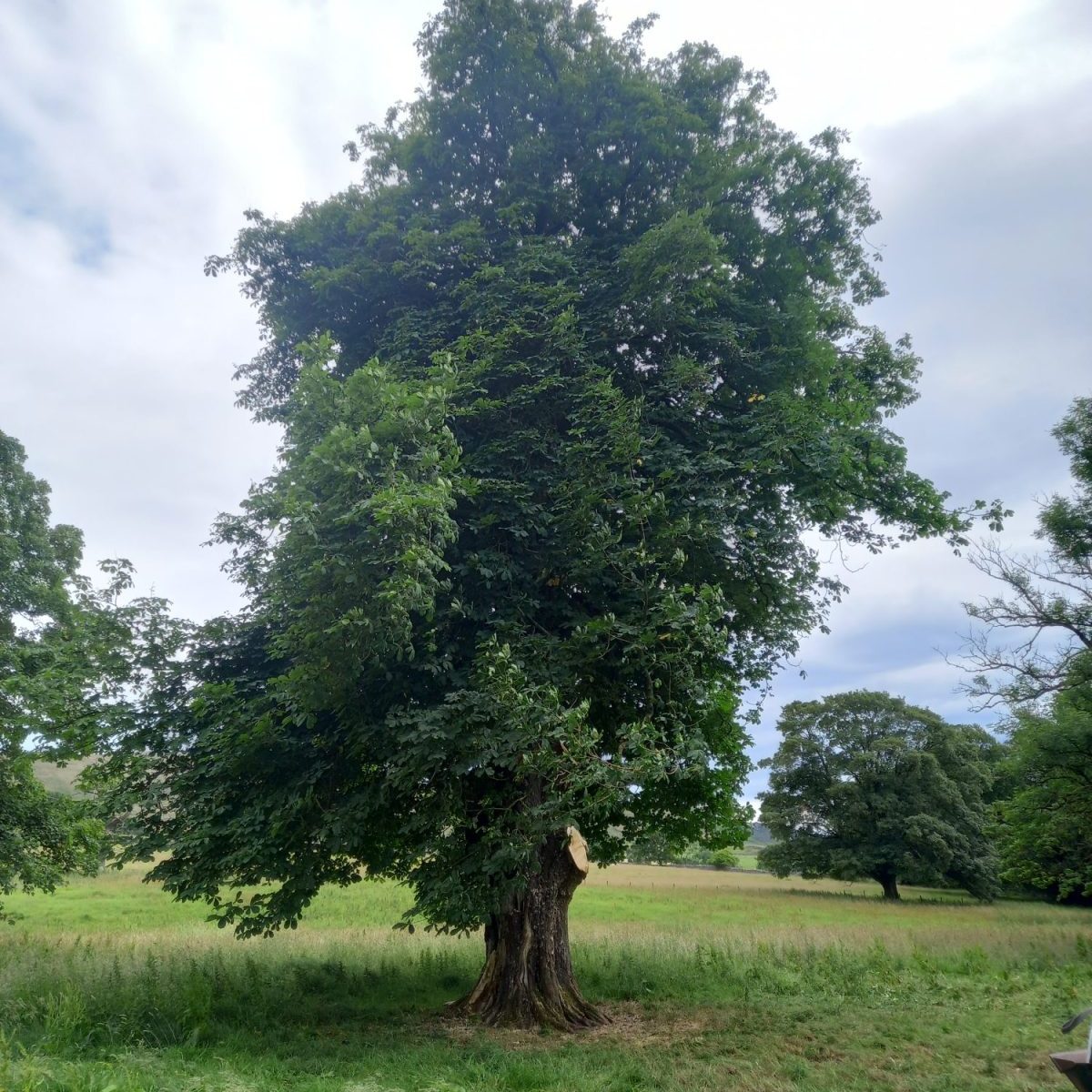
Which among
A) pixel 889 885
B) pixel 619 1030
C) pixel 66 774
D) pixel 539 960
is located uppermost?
pixel 66 774

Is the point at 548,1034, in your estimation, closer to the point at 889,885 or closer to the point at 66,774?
the point at 889,885

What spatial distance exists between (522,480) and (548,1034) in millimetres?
7182

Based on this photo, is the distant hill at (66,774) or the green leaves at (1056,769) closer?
→ the distant hill at (66,774)

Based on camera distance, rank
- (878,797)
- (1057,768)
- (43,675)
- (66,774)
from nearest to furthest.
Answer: (43,675) → (1057,768) → (878,797) → (66,774)

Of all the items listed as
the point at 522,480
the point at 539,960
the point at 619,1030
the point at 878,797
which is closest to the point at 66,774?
the point at 878,797

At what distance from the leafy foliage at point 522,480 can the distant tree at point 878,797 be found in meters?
31.3

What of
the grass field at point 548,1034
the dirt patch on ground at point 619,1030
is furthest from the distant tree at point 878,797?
the dirt patch on ground at point 619,1030

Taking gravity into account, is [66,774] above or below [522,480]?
below

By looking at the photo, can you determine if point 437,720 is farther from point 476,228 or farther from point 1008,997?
point 1008,997

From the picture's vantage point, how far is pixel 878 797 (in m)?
41.1

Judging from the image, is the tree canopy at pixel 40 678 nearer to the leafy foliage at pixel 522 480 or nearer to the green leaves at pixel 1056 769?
the leafy foliage at pixel 522 480

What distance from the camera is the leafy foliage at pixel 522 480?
8.52 meters

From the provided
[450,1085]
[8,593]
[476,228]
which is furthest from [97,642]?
[8,593]

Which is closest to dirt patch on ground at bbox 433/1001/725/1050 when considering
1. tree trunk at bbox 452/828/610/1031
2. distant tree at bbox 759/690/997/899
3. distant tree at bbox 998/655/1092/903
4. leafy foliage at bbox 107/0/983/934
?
tree trunk at bbox 452/828/610/1031
